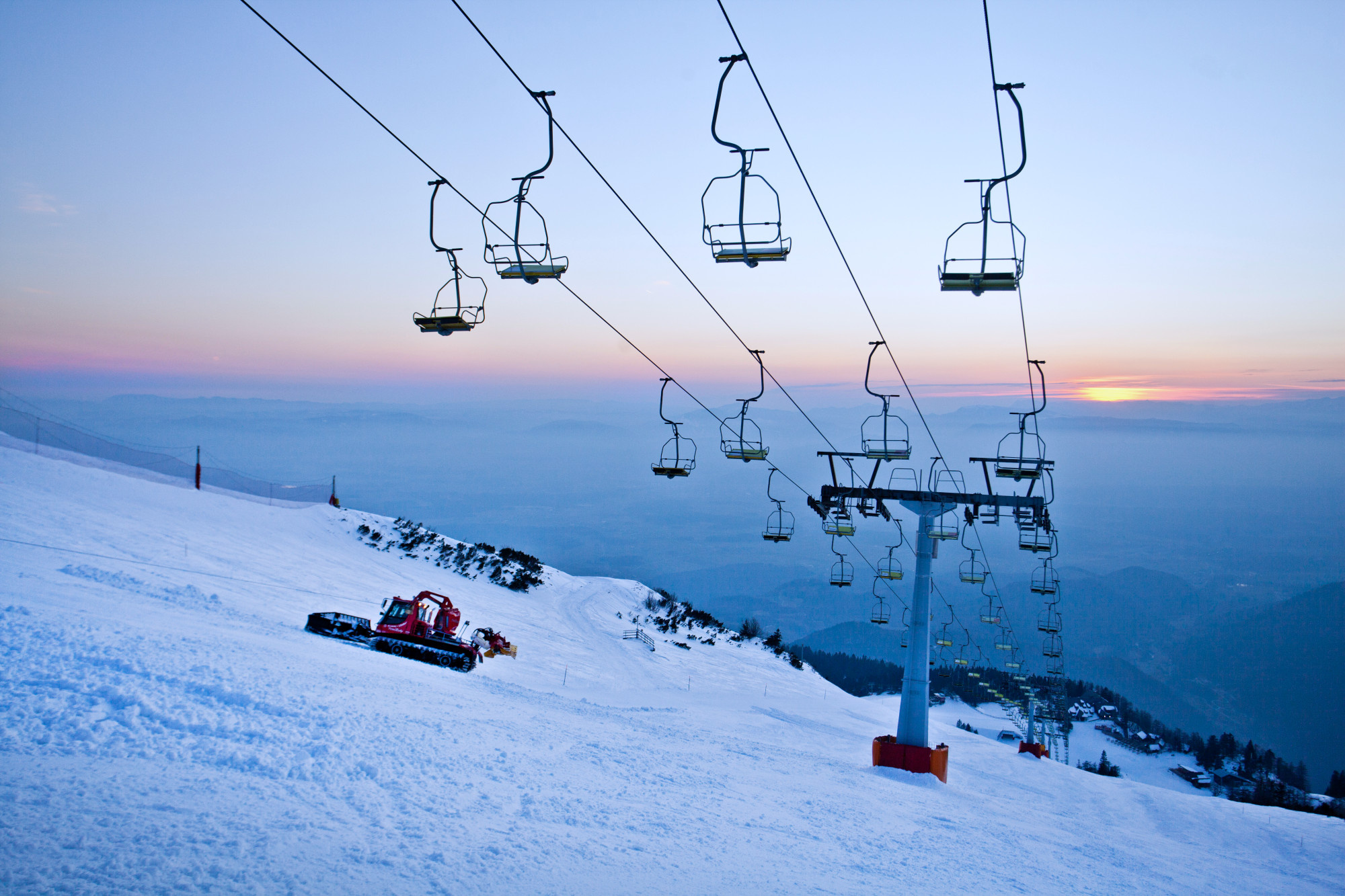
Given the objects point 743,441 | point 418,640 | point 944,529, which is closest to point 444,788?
point 743,441

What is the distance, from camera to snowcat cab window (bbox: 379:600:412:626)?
21714mm

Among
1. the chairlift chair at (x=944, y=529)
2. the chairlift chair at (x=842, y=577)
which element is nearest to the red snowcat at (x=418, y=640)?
the chairlift chair at (x=842, y=577)

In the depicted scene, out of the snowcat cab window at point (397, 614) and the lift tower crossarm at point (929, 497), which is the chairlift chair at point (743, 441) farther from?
the snowcat cab window at point (397, 614)

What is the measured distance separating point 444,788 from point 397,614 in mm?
13344

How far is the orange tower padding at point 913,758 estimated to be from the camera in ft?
53.9

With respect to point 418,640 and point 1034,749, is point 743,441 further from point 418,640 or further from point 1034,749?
point 1034,749

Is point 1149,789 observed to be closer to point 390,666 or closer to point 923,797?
point 923,797

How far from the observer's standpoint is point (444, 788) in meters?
9.65

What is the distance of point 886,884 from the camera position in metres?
8.98

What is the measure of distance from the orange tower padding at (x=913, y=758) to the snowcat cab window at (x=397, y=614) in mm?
13461

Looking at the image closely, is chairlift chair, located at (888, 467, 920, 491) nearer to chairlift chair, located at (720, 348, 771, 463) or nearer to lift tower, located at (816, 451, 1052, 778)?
lift tower, located at (816, 451, 1052, 778)

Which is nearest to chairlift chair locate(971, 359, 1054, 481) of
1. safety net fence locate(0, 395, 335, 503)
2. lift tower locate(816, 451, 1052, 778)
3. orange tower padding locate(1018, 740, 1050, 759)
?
lift tower locate(816, 451, 1052, 778)

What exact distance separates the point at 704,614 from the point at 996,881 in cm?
3692

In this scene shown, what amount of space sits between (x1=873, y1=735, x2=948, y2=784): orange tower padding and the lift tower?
1cm
